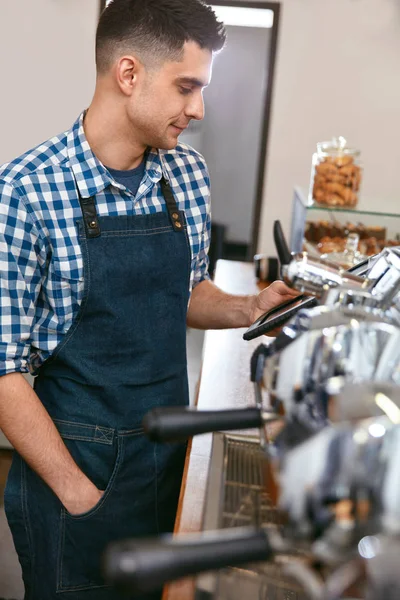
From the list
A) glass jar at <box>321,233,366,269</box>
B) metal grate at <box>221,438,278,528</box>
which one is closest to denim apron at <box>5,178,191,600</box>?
metal grate at <box>221,438,278,528</box>

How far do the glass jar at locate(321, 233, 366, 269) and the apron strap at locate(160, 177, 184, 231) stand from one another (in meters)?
1.05

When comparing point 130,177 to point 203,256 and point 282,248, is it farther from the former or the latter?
point 282,248

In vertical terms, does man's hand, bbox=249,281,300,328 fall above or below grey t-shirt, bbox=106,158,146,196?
below

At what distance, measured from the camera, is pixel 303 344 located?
2.30 feet

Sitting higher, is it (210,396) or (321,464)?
(321,464)

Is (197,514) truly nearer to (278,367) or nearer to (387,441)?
(278,367)

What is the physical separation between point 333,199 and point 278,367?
6.76ft

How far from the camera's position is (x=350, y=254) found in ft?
8.25

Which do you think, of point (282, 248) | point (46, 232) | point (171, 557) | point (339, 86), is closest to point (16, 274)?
point (46, 232)

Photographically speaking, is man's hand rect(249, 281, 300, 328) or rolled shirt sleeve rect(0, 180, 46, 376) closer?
rolled shirt sleeve rect(0, 180, 46, 376)

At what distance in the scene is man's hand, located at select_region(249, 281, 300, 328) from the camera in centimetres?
150

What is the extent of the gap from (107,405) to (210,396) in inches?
12.2

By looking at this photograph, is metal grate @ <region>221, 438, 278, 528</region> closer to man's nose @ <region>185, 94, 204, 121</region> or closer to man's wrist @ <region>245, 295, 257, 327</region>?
man's wrist @ <region>245, 295, 257, 327</region>

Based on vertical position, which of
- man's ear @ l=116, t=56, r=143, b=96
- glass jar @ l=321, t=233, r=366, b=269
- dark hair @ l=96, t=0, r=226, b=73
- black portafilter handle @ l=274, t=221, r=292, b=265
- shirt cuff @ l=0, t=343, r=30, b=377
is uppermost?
dark hair @ l=96, t=0, r=226, b=73
